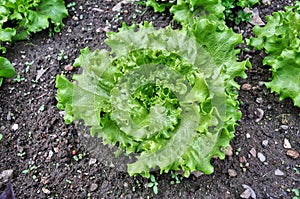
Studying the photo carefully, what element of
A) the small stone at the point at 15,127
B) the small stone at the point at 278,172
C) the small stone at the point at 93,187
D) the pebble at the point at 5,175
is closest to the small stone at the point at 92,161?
the small stone at the point at 93,187

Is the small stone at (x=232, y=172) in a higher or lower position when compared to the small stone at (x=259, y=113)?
lower

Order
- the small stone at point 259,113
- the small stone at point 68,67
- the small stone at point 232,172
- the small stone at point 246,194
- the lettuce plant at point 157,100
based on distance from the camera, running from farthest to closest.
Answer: the small stone at point 68,67 < the small stone at point 259,113 < the small stone at point 232,172 < the small stone at point 246,194 < the lettuce plant at point 157,100

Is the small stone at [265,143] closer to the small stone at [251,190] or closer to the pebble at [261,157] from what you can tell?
the pebble at [261,157]

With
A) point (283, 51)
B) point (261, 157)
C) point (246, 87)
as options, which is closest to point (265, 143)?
point (261, 157)

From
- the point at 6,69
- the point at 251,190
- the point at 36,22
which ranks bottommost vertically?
the point at 251,190

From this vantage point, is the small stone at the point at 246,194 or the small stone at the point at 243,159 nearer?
the small stone at the point at 246,194

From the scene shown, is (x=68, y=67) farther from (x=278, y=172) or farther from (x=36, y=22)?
(x=278, y=172)

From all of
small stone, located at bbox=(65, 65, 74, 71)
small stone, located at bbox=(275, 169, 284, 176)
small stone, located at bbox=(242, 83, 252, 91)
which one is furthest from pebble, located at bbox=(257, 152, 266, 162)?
small stone, located at bbox=(65, 65, 74, 71)

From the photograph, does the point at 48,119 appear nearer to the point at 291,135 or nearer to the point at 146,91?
the point at 146,91
